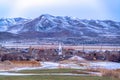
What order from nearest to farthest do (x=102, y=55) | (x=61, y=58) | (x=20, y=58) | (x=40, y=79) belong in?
(x=40, y=79) < (x=20, y=58) < (x=61, y=58) < (x=102, y=55)

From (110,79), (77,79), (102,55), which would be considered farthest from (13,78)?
(102,55)

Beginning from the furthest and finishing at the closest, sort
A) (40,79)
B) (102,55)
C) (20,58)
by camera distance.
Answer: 1. (102,55)
2. (20,58)
3. (40,79)

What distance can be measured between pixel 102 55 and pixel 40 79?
75.5m

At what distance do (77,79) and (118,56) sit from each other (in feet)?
226

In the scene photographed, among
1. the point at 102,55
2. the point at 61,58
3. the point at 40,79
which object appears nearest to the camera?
the point at 40,79

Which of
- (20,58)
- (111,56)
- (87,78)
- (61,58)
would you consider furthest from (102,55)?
(87,78)

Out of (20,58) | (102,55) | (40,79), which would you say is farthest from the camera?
(102,55)

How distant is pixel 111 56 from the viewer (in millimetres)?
105812

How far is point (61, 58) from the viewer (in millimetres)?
102500

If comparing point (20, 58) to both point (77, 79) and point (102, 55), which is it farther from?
point (77, 79)

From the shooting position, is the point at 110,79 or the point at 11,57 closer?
the point at 110,79

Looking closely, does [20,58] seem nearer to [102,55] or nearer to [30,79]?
[102,55]

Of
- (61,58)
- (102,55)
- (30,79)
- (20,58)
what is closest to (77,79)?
(30,79)

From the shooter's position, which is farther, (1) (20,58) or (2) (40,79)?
(1) (20,58)
